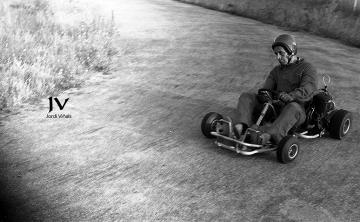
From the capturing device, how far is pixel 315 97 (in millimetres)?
7270

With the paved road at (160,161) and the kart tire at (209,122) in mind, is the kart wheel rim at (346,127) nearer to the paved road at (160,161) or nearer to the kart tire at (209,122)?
the paved road at (160,161)

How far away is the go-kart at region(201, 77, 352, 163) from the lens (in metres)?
6.43

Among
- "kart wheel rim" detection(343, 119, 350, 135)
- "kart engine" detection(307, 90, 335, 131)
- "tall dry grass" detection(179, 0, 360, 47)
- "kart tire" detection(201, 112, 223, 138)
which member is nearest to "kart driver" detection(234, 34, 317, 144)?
"kart engine" detection(307, 90, 335, 131)

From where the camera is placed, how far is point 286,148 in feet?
20.8

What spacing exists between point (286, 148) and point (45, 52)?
19.7ft

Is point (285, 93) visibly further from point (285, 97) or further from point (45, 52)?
point (45, 52)

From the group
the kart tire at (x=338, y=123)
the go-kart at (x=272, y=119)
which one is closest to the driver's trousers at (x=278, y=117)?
the go-kart at (x=272, y=119)

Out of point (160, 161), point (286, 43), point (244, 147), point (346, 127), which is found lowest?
point (160, 161)

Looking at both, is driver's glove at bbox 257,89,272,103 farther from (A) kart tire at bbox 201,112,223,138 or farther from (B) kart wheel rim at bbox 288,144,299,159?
(B) kart wheel rim at bbox 288,144,299,159

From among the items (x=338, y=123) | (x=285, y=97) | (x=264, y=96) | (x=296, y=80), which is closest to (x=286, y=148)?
(x=285, y=97)

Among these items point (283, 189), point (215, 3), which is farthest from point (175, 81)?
point (215, 3)

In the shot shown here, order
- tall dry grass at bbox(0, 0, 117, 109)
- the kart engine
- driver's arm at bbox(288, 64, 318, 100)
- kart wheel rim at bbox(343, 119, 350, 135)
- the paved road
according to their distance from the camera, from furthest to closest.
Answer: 1. tall dry grass at bbox(0, 0, 117, 109)
2. kart wheel rim at bbox(343, 119, 350, 135)
3. the kart engine
4. driver's arm at bbox(288, 64, 318, 100)
5. the paved road

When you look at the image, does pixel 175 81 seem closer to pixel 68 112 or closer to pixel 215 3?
pixel 68 112

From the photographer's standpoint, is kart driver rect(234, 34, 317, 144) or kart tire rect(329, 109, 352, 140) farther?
kart tire rect(329, 109, 352, 140)
